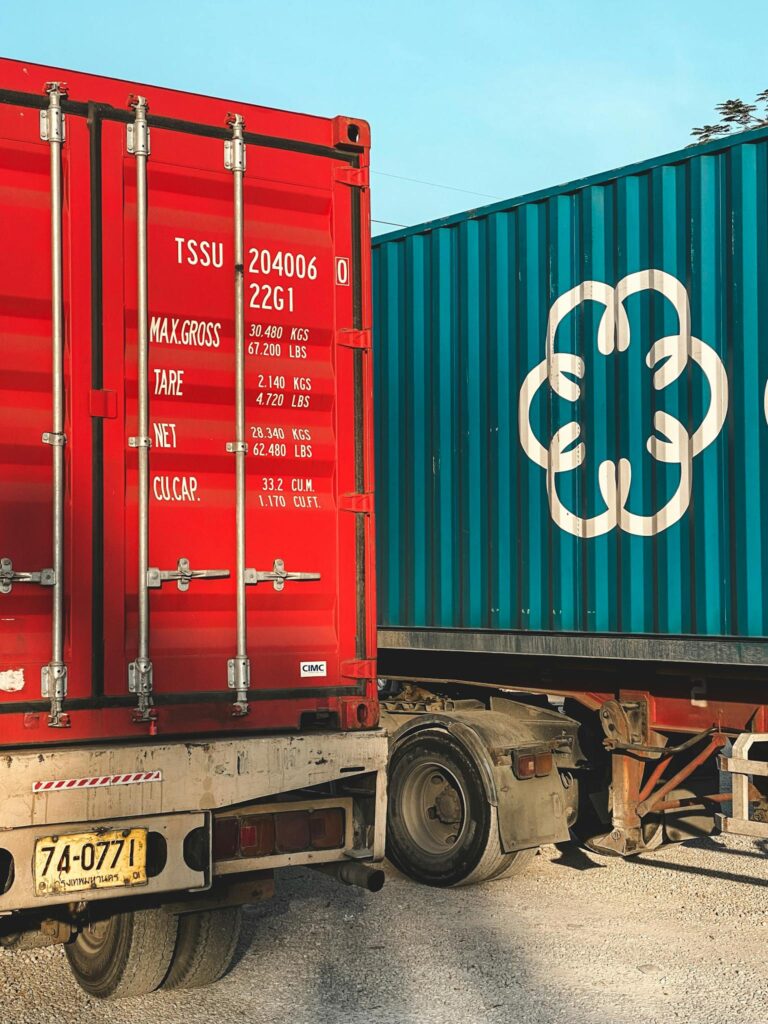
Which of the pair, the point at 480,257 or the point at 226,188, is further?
the point at 480,257

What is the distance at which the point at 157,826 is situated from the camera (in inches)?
193

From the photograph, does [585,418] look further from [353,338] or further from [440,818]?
[440,818]

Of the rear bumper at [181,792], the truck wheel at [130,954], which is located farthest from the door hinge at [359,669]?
the truck wheel at [130,954]

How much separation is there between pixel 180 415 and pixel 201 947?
2362mm

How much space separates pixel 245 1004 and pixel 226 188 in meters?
3.42

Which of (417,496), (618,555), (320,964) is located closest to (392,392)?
(417,496)

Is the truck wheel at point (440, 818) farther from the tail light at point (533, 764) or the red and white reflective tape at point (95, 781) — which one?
the red and white reflective tape at point (95, 781)

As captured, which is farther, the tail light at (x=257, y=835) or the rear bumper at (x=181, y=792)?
the tail light at (x=257, y=835)

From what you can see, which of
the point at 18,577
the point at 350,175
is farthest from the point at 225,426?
the point at 350,175

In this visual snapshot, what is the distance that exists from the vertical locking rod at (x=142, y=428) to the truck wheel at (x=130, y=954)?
1.15 meters

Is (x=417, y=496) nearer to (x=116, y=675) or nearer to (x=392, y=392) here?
(x=392, y=392)

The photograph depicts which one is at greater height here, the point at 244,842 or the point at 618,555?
the point at 618,555

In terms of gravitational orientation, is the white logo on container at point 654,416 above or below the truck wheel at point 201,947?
above

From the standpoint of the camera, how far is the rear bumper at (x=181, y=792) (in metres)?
4.61
